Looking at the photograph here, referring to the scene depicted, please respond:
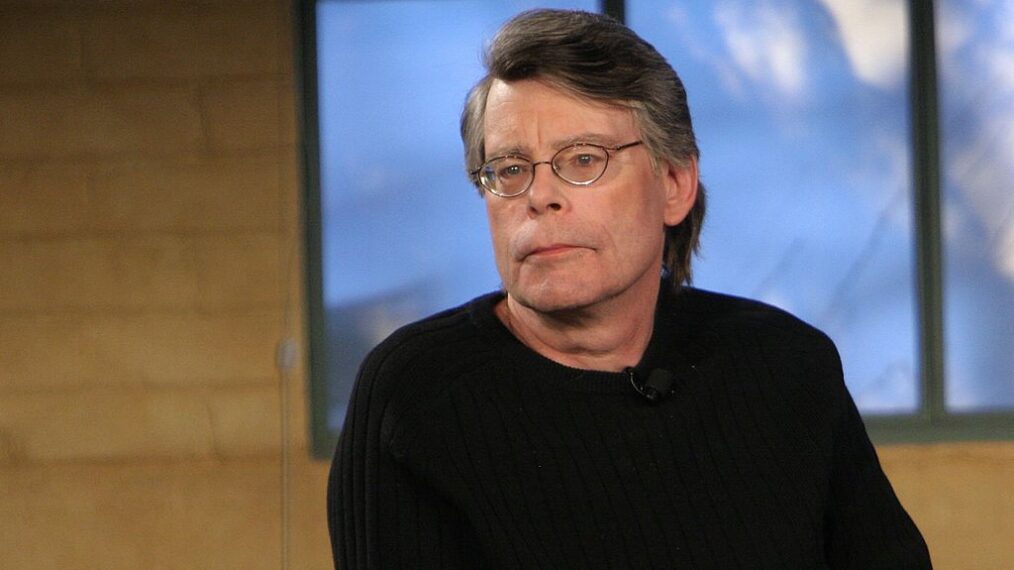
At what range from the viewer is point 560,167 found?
1.32m

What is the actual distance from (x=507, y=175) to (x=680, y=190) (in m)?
0.22

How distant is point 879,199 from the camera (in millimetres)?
3863

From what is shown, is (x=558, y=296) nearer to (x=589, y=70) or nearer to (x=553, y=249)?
(x=553, y=249)

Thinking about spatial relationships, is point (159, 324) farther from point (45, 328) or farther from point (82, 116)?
point (82, 116)

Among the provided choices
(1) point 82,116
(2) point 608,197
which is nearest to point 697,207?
(2) point 608,197

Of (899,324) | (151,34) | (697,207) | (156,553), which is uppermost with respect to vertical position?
(151,34)

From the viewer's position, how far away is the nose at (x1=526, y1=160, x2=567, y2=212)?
1309 millimetres

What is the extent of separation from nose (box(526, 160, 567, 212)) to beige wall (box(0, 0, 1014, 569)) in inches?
97.0

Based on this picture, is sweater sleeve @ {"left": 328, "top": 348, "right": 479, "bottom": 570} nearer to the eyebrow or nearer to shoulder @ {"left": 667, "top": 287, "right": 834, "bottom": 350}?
the eyebrow

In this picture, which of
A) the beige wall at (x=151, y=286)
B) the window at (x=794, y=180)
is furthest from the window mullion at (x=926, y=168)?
the beige wall at (x=151, y=286)

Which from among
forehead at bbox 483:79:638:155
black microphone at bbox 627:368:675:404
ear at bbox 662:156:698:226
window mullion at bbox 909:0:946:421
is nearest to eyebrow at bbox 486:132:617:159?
forehead at bbox 483:79:638:155

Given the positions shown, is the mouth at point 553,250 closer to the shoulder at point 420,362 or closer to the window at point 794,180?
the shoulder at point 420,362

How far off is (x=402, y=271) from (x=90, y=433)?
3.05 feet

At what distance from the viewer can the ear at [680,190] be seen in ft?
4.74
